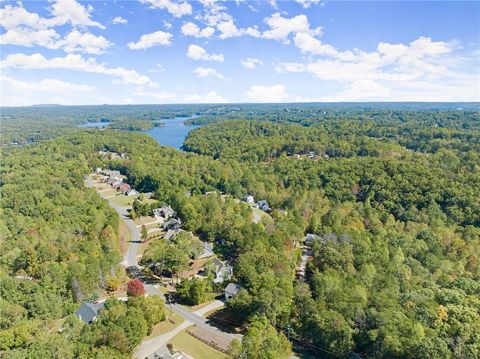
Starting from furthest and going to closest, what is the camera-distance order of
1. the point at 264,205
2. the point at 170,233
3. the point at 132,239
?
the point at 264,205
the point at 132,239
the point at 170,233

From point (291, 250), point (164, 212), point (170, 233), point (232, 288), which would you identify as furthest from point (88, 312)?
point (164, 212)

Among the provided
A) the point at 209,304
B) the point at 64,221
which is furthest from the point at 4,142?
the point at 209,304

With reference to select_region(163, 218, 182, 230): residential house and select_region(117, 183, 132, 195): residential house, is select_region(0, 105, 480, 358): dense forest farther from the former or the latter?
select_region(117, 183, 132, 195): residential house

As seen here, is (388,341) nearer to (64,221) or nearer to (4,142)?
(64,221)

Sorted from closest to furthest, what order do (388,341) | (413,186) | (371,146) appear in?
(388,341), (413,186), (371,146)

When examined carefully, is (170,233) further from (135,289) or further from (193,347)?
(193,347)

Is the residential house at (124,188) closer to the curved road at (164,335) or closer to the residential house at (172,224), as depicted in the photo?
the residential house at (172,224)
